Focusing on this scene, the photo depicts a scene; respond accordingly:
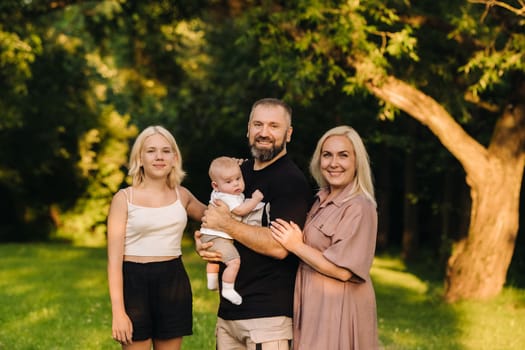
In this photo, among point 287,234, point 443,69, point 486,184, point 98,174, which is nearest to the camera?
point 287,234

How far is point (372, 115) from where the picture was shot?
58.5 feet

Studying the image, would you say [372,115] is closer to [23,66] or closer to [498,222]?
[498,222]

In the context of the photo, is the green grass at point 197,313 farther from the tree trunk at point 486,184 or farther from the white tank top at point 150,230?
the white tank top at point 150,230

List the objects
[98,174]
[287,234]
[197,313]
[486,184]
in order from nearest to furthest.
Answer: [287,234] < [197,313] < [486,184] < [98,174]

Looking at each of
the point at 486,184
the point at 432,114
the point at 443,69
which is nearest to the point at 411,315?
the point at 486,184

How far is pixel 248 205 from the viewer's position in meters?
4.30

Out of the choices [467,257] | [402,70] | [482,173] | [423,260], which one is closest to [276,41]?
[402,70]

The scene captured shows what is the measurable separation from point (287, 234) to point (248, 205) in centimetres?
28

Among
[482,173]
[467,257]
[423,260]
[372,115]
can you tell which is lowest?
[423,260]

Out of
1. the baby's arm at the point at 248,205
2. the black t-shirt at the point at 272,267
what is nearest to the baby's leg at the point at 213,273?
the black t-shirt at the point at 272,267

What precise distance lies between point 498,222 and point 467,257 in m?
0.72

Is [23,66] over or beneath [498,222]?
over

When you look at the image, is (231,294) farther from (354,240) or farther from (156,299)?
(354,240)

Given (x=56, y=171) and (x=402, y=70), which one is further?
(x=56, y=171)
